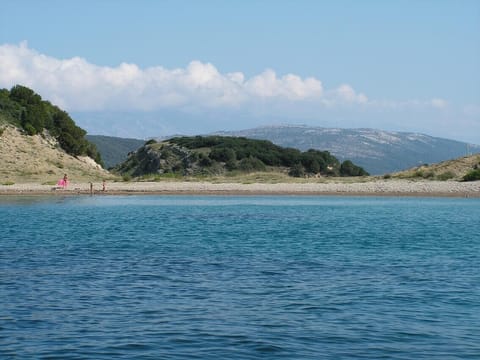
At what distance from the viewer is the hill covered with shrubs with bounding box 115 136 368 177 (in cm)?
8831

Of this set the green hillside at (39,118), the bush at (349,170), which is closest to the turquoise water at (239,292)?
the green hillside at (39,118)

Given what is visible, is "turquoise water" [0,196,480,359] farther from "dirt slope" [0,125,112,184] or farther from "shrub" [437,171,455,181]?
"dirt slope" [0,125,112,184]

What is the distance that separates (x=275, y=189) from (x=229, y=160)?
2260 cm

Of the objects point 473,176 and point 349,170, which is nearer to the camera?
point 473,176

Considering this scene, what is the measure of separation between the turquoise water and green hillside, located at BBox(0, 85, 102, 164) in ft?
153

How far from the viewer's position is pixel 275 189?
6706 centimetres

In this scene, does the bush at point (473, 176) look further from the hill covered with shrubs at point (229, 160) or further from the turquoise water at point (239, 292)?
the turquoise water at point (239, 292)

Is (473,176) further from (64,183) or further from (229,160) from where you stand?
(64,183)

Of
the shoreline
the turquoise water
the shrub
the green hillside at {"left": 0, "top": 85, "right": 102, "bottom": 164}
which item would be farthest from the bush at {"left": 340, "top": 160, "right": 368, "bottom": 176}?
the turquoise water

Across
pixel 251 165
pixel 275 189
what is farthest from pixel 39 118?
pixel 275 189

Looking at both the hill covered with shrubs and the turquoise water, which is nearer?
the turquoise water

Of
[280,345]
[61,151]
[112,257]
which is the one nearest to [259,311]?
[280,345]

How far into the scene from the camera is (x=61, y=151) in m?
81.5

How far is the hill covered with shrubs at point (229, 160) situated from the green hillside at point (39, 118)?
9.35m
